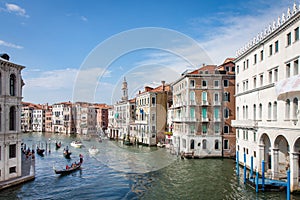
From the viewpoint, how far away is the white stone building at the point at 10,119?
15.2 m

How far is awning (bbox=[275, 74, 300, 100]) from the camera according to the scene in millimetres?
13688

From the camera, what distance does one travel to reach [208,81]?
90.7ft

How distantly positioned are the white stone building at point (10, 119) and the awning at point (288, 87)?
14.4m

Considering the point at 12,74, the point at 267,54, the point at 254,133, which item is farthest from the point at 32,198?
the point at 267,54

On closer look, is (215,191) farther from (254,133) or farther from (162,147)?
(162,147)

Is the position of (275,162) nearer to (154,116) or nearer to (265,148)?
(265,148)

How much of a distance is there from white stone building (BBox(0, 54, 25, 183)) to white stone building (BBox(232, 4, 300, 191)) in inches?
568

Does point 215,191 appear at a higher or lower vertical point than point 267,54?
lower

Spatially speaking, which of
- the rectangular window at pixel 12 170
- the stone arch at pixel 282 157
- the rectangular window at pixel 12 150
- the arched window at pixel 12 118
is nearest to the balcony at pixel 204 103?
the stone arch at pixel 282 157

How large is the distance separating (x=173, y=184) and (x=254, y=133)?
6734 mm

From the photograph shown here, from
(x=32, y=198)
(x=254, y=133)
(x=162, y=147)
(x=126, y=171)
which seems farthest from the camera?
(x=162, y=147)

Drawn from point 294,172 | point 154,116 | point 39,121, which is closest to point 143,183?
point 294,172

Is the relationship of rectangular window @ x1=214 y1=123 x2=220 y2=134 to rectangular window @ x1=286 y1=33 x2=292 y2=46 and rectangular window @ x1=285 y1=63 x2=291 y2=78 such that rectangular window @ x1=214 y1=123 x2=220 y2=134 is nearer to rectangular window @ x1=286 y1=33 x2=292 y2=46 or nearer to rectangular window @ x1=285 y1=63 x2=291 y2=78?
rectangular window @ x1=285 y1=63 x2=291 y2=78

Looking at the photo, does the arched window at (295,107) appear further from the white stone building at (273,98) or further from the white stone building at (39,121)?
the white stone building at (39,121)
